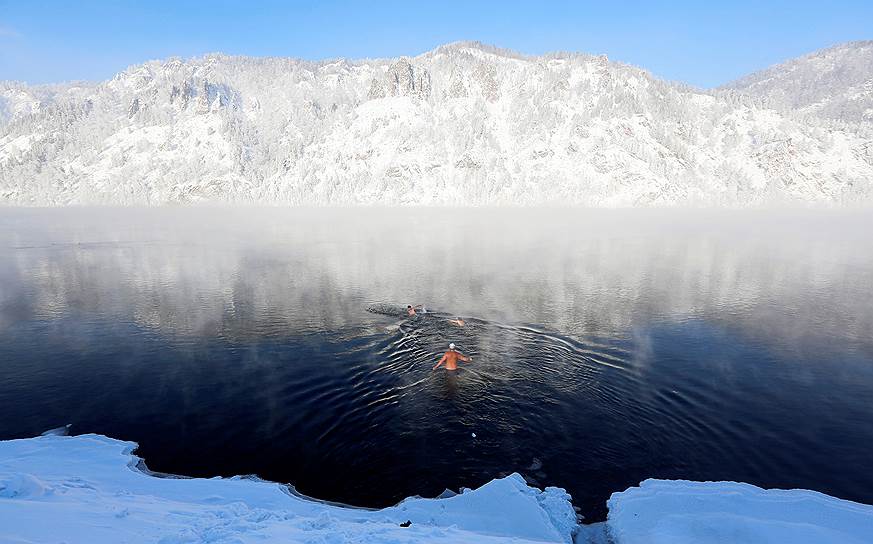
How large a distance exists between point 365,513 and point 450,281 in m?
48.6

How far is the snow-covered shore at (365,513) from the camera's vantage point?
12883 mm

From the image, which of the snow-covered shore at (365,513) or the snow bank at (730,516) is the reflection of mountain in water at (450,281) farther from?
the snow bank at (730,516)

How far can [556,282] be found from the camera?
6494 cm

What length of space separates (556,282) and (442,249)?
39392mm

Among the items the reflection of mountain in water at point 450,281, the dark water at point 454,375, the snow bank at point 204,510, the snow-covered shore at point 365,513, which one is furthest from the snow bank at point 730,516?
the reflection of mountain in water at point 450,281

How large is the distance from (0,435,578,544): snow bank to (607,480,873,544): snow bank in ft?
8.10

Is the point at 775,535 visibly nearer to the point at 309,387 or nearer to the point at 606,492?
the point at 606,492

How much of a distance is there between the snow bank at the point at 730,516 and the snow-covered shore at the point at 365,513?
0.04 metres

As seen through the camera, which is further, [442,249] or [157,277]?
[442,249]

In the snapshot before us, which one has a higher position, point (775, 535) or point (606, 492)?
point (775, 535)

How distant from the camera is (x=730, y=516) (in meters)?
16.7

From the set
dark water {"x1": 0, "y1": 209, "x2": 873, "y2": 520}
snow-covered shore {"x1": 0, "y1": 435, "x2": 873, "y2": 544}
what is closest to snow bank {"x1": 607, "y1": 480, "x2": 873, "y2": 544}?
snow-covered shore {"x1": 0, "y1": 435, "x2": 873, "y2": 544}

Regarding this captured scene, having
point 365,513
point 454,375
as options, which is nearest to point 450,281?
point 454,375

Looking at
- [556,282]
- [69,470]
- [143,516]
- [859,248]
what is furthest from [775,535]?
[859,248]
